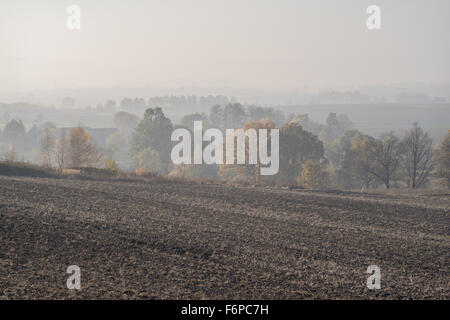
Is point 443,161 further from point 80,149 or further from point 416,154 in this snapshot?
point 80,149

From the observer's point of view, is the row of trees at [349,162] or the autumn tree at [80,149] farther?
the autumn tree at [80,149]

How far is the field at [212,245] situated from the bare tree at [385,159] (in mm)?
28437

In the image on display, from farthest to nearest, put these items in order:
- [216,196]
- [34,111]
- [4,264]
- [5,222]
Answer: [34,111] < [216,196] < [5,222] < [4,264]

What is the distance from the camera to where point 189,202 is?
18.5 metres

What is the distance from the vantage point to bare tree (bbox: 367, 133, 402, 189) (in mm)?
46719

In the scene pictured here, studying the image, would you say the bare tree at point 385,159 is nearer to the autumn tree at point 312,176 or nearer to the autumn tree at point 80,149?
the autumn tree at point 312,176

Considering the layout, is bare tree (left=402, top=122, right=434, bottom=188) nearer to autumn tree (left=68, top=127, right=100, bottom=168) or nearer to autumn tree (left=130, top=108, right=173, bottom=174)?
autumn tree (left=130, top=108, right=173, bottom=174)

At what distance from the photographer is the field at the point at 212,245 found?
29.4 ft

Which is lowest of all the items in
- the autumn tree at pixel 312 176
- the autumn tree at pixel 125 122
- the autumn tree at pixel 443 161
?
the autumn tree at pixel 312 176

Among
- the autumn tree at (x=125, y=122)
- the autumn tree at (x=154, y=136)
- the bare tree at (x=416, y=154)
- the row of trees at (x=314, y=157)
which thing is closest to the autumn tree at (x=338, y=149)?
the row of trees at (x=314, y=157)

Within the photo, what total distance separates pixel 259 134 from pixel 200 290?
4572 centimetres

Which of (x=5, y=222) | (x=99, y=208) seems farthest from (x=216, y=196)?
(x=5, y=222)

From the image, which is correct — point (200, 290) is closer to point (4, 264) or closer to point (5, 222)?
point (4, 264)

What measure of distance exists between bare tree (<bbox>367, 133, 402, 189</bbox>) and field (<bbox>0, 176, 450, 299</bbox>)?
1120 inches
